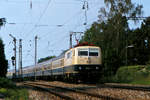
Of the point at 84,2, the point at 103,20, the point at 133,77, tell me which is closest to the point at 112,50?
the point at 103,20

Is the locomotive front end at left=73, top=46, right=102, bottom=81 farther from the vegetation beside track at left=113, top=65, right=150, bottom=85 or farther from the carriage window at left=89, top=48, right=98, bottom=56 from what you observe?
the vegetation beside track at left=113, top=65, right=150, bottom=85

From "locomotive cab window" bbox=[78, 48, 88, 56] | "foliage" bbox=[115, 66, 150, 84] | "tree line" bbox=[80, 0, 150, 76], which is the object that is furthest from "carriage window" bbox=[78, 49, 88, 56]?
"tree line" bbox=[80, 0, 150, 76]

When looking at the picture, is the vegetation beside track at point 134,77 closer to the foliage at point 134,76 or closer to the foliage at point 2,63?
the foliage at point 134,76

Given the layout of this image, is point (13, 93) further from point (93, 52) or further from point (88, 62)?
point (93, 52)

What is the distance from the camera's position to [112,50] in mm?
45188

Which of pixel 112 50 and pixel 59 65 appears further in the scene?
pixel 112 50

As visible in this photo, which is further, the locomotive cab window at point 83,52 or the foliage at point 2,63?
the foliage at point 2,63

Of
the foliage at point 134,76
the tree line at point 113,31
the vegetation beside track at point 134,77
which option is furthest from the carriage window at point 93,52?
the tree line at point 113,31

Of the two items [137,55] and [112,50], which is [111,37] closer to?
[112,50]

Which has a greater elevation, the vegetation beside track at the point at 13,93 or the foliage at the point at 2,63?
the foliage at the point at 2,63

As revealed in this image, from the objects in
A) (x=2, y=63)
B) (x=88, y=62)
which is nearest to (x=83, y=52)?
(x=88, y=62)

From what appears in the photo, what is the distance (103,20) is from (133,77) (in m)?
17.5

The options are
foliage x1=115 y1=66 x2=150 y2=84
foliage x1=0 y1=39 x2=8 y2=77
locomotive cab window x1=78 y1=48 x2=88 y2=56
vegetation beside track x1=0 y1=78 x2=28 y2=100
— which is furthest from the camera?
foliage x1=0 y1=39 x2=8 y2=77

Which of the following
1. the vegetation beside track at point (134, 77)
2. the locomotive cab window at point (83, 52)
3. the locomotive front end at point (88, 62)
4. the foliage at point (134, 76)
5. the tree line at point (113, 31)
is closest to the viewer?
A: the locomotive front end at point (88, 62)
